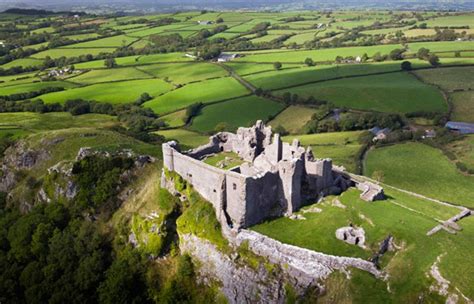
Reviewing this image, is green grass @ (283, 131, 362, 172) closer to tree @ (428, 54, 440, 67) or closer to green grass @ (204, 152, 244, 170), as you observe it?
green grass @ (204, 152, 244, 170)

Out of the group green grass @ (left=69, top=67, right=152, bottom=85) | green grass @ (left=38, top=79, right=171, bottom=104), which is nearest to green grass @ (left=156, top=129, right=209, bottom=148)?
green grass @ (left=38, top=79, right=171, bottom=104)

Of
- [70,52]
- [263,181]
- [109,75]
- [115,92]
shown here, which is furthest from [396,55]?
[70,52]

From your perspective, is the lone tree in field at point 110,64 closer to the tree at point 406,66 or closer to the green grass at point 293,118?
the green grass at point 293,118

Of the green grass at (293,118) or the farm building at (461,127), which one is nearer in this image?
the farm building at (461,127)

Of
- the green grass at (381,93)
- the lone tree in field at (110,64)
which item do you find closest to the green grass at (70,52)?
the lone tree in field at (110,64)

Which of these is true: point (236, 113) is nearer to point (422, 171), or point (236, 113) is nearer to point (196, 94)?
point (196, 94)

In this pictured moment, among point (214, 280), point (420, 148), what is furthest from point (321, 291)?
point (420, 148)

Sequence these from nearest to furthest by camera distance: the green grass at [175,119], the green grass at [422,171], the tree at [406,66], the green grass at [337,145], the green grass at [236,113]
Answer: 1. the green grass at [422,171]
2. the green grass at [337,145]
3. the green grass at [236,113]
4. the green grass at [175,119]
5. the tree at [406,66]
